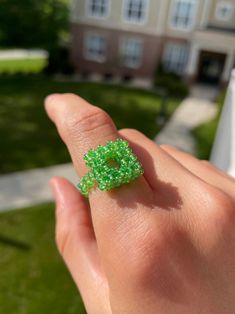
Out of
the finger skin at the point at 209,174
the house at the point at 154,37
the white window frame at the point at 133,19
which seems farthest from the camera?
the white window frame at the point at 133,19

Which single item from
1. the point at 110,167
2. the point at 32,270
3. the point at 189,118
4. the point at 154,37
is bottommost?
the point at 32,270

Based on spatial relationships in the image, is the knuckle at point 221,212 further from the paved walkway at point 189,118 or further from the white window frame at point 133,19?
the white window frame at point 133,19

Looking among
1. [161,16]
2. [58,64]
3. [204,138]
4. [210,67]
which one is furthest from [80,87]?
[210,67]

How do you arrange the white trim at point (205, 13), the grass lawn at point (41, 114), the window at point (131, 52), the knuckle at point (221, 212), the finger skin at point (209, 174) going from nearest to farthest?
the knuckle at point (221, 212) < the finger skin at point (209, 174) < the grass lawn at point (41, 114) < the white trim at point (205, 13) < the window at point (131, 52)

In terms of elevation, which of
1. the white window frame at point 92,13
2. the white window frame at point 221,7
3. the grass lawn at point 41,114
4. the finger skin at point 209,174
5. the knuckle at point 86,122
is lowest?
the grass lawn at point 41,114

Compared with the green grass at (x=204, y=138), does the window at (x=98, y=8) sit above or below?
above

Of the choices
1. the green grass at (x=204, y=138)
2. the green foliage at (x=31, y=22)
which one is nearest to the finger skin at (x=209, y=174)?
the green grass at (x=204, y=138)

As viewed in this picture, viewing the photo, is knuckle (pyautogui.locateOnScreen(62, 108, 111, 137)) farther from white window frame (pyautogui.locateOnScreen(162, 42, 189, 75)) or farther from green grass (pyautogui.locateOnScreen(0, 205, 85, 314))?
white window frame (pyautogui.locateOnScreen(162, 42, 189, 75))

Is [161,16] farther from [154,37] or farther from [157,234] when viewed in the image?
[157,234]
